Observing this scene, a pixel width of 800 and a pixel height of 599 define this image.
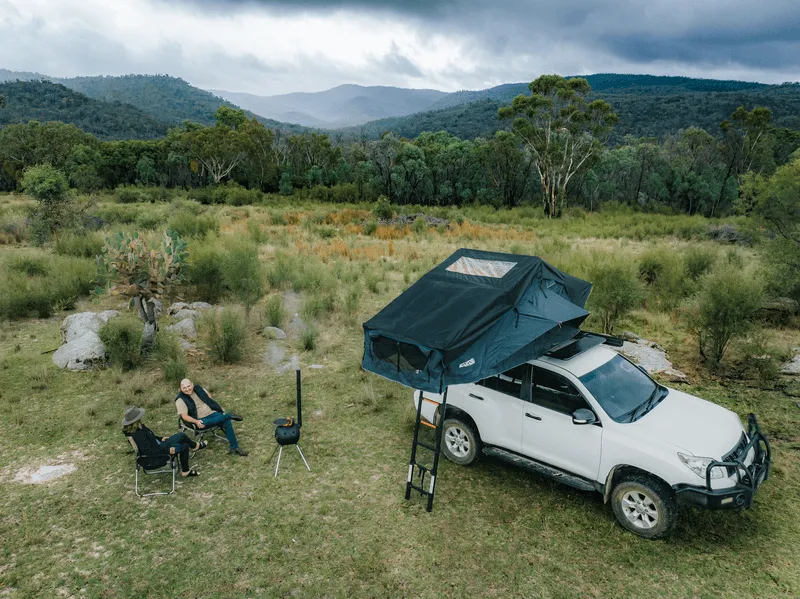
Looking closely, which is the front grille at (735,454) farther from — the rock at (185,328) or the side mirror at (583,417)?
the rock at (185,328)

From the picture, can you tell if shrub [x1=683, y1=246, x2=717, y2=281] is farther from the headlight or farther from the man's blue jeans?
the man's blue jeans

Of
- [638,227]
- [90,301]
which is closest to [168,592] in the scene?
[90,301]

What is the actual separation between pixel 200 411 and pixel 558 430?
513 centimetres

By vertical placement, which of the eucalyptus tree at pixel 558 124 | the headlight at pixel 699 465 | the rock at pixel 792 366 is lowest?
the rock at pixel 792 366

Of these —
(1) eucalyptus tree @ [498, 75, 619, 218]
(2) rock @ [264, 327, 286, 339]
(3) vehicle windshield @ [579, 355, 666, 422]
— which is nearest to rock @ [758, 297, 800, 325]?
(3) vehicle windshield @ [579, 355, 666, 422]

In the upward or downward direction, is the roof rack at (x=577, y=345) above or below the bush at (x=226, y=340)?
above

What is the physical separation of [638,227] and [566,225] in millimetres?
4849

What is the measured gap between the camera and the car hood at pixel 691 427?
518 cm

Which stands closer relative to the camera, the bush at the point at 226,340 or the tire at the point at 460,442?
the tire at the point at 460,442

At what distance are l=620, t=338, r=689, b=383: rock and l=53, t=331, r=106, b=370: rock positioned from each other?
35.3ft

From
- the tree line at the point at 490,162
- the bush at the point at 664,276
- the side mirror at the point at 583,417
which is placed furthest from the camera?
the tree line at the point at 490,162

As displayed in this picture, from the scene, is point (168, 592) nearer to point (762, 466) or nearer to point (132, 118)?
point (762, 466)

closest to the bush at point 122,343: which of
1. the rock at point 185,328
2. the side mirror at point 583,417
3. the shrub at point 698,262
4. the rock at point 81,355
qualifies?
the rock at point 81,355

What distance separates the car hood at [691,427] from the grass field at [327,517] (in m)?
1.12
